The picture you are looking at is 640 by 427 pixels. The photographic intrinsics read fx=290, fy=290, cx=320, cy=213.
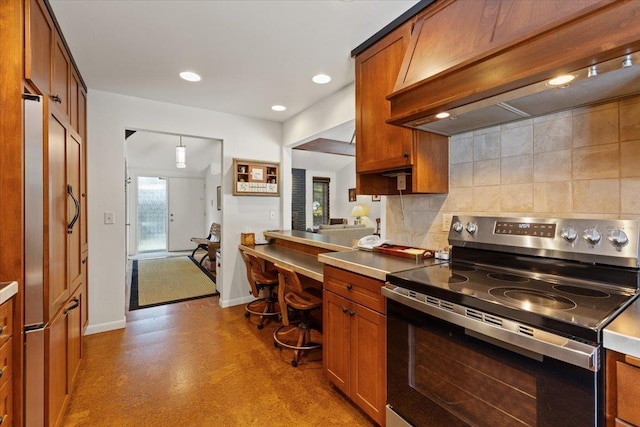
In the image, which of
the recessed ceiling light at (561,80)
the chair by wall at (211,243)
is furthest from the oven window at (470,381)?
the chair by wall at (211,243)

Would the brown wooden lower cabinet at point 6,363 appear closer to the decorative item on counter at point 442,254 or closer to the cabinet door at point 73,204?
the cabinet door at point 73,204

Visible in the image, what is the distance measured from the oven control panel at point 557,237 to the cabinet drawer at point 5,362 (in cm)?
204

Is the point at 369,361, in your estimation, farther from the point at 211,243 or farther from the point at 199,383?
the point at 211,243

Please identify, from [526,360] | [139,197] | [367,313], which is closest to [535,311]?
[526,360]

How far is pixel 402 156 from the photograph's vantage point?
5.76 ft

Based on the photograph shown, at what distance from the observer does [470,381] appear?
109 centimetres

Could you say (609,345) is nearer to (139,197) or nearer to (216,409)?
(216,409)

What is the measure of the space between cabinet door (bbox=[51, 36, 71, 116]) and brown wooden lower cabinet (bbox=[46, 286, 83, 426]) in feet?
4.09

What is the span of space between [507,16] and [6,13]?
82.6 inches

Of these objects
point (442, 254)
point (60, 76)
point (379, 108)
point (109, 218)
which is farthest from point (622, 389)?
point (109, 218)

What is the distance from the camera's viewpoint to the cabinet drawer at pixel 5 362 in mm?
1061

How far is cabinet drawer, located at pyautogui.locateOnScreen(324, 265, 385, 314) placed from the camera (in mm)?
1515

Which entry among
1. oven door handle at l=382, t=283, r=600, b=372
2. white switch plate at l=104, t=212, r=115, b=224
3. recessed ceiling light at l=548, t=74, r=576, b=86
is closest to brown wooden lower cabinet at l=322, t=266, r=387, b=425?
oven door handle at l=382, t=283, r=600, b=372

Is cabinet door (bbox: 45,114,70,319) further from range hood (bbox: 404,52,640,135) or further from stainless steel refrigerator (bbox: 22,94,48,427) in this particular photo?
range hood (bbox: 404,52,640,135)
